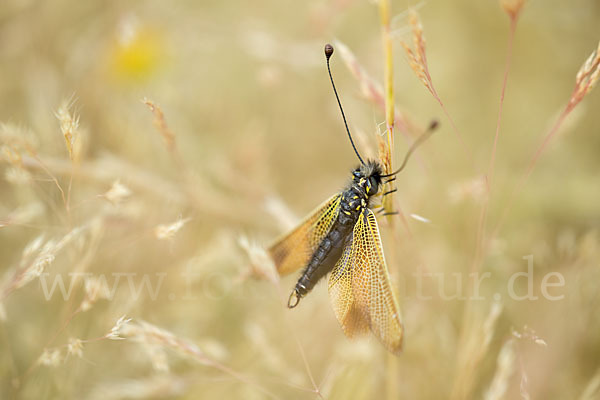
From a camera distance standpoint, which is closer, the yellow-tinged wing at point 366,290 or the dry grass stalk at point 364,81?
the yellow-tinged wing at point 366,290

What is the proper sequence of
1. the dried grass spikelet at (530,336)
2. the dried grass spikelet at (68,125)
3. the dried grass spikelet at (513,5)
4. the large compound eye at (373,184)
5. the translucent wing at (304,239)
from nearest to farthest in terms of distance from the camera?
the dried grass spikelet at (513,5) → the dried grass spikelet at (530,336) → the dried grass spikelet at (68,125) → the large compound eye at (373,184) → the translucent wing at (304,239)

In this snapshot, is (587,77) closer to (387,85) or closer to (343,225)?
(387,85)

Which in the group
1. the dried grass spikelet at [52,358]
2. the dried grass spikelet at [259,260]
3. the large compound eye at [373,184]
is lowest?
the dried grass spikelet at [52,358]

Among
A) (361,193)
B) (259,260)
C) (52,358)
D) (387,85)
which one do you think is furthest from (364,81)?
(52,358)

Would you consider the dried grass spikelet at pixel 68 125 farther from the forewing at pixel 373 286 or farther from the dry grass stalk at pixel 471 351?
the dry grass stalk at pixel 471 351

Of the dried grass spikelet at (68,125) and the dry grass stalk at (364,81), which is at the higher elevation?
the dry grass stalk at (364,81)

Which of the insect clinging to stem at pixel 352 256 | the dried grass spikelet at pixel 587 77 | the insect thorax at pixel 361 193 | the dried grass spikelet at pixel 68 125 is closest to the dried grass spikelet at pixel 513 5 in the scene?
the dried grass spikelet at pixel 587 77
